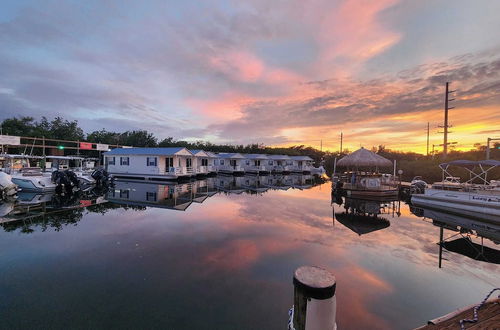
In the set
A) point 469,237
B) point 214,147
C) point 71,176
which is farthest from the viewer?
point 214,147

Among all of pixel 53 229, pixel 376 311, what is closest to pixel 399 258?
pixel 376 311

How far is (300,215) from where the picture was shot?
11789mm

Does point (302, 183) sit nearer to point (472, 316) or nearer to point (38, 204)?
point (38, 204)

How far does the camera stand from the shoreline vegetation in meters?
35.7

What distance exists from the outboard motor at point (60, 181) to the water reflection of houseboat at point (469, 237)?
22778 millimetres

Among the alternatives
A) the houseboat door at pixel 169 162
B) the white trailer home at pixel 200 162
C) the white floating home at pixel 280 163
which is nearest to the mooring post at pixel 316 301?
the houseboat door at pixel 169 162

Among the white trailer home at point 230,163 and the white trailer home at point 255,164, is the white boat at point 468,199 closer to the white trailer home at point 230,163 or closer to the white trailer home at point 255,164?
the white trailer home at point 230,163

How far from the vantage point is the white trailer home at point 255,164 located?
40234mm

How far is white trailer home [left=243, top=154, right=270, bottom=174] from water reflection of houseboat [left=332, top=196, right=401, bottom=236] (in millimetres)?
23867

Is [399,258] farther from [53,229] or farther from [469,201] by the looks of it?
[53,229]

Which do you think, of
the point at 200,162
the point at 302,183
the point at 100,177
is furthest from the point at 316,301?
the point at 200,162

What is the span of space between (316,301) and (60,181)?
21.8 metres

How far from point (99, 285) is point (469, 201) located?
54.4 ft

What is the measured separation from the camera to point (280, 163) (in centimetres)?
4481
